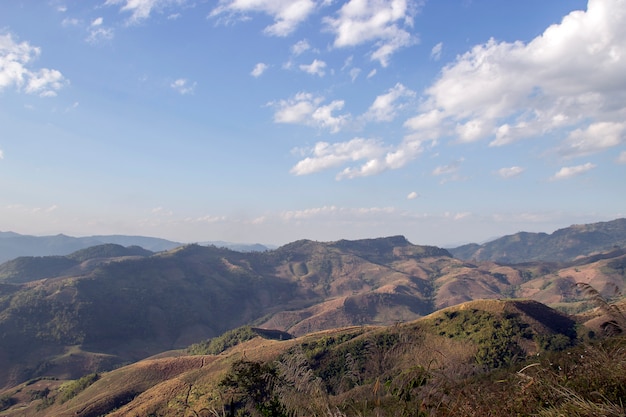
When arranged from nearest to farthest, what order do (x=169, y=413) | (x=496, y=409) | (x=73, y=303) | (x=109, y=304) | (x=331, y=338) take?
(x=496, y=409) → (x=169, y=413) → (x=331, y=338) → (x=73, y=303) → (x=109, y=304)

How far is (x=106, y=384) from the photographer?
78.5m

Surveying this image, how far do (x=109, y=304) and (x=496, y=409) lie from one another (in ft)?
676

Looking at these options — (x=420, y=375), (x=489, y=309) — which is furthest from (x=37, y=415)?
(x=420, y=375)

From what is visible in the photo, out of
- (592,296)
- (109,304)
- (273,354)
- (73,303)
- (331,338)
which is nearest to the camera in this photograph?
(592,296)

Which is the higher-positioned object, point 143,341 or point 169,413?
point 169,413

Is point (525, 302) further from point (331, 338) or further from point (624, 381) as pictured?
point (624, 381)

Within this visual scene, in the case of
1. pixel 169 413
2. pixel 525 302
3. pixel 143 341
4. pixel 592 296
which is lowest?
pixel 143 341

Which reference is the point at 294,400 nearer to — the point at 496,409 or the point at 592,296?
the point at 496,409

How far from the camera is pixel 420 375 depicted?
8727 mm

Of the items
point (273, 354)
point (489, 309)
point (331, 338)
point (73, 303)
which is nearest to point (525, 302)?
point (489, 309)

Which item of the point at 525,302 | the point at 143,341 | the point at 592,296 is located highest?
the point at 592,296

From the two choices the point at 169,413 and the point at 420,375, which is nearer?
the point at 420,375

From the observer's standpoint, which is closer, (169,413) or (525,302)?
(169,413)

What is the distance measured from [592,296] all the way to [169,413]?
57.3 meters
